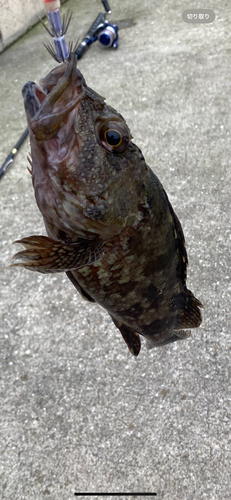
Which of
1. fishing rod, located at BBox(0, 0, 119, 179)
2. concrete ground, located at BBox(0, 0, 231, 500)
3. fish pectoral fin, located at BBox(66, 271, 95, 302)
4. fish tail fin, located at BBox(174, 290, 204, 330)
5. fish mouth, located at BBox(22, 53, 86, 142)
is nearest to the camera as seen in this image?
fish mouth, located at BBox(22, 53, 86, 142)

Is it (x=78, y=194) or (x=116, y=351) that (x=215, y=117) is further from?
(x=78, y=194)

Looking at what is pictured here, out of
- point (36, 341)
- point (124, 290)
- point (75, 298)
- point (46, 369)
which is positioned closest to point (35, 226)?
point (75, 298)

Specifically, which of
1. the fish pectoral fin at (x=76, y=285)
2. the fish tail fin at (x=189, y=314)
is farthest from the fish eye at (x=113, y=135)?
the fish tail fin at (x=189, y=314)

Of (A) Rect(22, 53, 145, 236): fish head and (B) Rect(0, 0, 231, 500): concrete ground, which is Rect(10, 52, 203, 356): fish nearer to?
(A) Rect(22, 53, 145, 236): fish head

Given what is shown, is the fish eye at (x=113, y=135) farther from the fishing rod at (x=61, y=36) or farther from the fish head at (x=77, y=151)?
the fishing rod at (x=61, y=36)

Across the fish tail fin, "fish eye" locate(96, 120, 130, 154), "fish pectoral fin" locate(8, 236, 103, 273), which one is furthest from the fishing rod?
the fish tail fin

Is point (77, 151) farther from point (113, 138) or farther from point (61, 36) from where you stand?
point (61, 36)

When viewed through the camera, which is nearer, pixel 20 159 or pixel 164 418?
pixel 164 418
